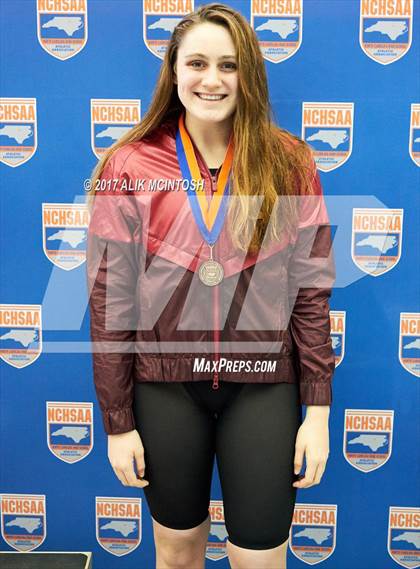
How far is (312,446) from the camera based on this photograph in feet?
4.40

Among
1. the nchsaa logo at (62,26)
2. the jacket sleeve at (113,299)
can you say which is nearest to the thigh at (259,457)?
the jacket sleeve at (113,299)

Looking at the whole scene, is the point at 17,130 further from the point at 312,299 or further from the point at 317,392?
the point at 317,392

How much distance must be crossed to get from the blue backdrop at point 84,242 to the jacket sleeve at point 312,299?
0.50 m

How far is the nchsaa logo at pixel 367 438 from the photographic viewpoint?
192cm

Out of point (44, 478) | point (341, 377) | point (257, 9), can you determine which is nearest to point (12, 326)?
point (44, 478)

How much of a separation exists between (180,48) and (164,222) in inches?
14.2

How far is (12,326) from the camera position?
1.92m

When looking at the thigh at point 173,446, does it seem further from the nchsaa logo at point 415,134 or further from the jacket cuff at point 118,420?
the nchsaa logo at point 415,134

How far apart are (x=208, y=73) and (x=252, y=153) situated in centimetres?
18

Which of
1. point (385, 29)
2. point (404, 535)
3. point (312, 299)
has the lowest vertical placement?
point (404, 535)

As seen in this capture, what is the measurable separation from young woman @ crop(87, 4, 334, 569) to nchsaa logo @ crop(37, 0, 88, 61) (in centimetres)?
54

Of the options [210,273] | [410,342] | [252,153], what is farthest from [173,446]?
→ [410,342]

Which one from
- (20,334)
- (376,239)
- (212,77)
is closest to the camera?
(212,77)

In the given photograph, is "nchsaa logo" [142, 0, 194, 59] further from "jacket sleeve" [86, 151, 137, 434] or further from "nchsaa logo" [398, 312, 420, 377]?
"nchsaa logo" [398, 312, 420, 377]
